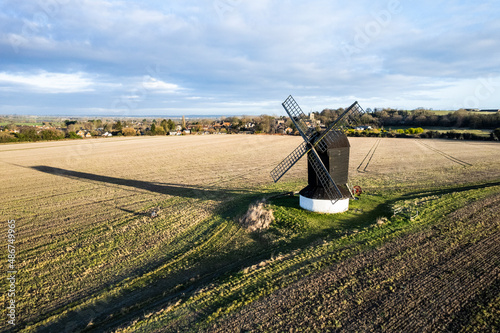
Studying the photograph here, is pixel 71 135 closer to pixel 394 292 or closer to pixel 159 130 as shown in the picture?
pixel 159 130

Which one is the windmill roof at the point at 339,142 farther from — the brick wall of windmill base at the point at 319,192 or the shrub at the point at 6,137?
the shrub at the point at 6,137

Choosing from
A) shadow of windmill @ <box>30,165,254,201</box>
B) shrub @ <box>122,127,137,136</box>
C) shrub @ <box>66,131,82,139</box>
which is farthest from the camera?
shrub @ <box>122,127,137,136</box>

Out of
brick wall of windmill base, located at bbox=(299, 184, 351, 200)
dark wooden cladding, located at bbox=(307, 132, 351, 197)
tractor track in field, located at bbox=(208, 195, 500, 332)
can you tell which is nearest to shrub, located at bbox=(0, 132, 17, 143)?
brick wall of windmill base, located at bbox=(299, 184, 351, 200)

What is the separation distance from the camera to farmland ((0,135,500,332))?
28.8 ft

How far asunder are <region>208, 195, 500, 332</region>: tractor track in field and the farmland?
2.0 inches

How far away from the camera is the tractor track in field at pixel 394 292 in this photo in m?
8.16

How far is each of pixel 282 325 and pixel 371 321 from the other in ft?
8.62

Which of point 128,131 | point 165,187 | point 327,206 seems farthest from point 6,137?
point 327,206

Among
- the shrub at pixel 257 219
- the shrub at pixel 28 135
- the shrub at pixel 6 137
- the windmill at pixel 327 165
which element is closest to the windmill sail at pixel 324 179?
the windmill at pixel 327 165

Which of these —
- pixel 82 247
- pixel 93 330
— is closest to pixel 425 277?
pixel 93 330

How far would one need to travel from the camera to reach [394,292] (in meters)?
9.47

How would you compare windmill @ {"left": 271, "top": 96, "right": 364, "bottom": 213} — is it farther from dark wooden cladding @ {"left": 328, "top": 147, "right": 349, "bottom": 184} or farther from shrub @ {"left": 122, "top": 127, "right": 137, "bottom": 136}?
shrub @ {"left": 122, "top": 127, "right": 137, "bottom": 136}

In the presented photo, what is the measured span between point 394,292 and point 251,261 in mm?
5848

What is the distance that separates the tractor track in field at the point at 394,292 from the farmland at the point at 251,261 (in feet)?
0.17
